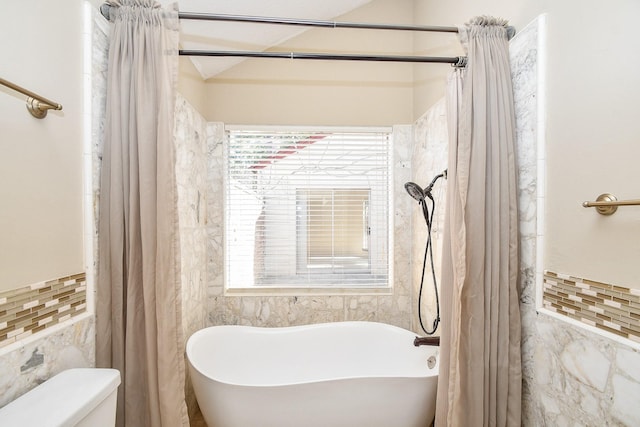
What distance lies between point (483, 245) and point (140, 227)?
56.9 inches

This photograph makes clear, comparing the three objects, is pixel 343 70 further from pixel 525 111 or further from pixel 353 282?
pixel 353 282

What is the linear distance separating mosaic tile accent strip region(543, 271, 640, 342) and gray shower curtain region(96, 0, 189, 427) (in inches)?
59.9

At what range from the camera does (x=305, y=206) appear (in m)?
2.44

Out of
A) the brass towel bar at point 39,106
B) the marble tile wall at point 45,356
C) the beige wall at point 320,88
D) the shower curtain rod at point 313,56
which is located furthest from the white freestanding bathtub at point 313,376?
the beige wall at point 320,88

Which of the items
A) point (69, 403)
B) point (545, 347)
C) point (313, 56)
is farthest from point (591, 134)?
point (69, 403)

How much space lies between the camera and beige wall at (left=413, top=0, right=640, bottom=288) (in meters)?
0.84

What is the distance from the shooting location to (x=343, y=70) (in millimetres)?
2412

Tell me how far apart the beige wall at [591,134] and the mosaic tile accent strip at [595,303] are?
0.10 feet

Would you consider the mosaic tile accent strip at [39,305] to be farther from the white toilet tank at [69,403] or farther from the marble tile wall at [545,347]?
the marble tile wall at [545,347]

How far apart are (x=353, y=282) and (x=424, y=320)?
2.01 ft

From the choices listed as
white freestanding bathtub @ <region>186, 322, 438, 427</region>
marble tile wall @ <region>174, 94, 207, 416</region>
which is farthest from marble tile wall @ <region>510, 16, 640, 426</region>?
marble tile wall @ <region>174, 94, 207, 416</region>

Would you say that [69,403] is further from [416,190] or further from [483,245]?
[416,190]

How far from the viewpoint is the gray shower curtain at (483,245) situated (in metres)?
1.21

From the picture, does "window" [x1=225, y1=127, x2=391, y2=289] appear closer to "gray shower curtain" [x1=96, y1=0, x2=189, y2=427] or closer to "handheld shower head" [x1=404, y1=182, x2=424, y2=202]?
"handheld shower head" [x1=404, y1=182, x2=424, y2=202]
